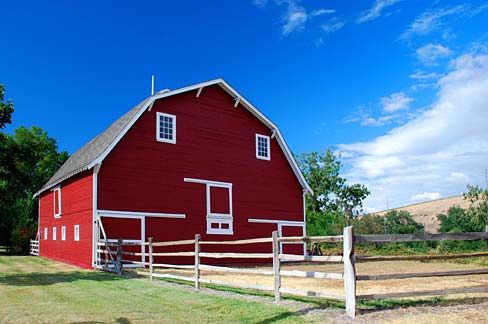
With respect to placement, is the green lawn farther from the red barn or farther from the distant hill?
the distant hill

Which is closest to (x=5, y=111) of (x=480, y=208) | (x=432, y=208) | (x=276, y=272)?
(x=276, y=272)

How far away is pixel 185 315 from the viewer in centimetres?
755

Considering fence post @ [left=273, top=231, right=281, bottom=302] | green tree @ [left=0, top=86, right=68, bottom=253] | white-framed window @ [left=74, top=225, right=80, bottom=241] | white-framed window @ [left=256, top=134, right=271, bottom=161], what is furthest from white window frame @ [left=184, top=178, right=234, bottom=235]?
fence post @ [left=273, top=231, right=281, bottom=302]

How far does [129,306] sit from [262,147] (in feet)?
53.4

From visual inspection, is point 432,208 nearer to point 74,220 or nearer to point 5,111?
point 74,220

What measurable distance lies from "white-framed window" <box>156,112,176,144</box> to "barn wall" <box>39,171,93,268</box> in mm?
3497

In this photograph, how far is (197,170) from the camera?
69.9ft

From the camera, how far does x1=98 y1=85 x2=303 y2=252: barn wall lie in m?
19.2

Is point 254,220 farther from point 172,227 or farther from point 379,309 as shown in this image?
point 379,309

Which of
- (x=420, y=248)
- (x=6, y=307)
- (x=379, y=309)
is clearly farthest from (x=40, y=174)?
(x=379, y=309)

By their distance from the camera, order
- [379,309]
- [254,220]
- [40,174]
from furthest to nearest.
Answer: [40,174] → [254,220] → [379,309]

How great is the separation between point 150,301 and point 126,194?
34.2 ft

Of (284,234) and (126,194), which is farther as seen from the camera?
(284,234)

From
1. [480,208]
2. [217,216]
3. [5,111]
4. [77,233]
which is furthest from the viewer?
[480,208]
